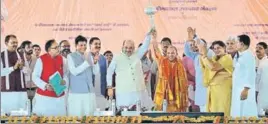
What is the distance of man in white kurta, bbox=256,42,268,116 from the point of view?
754 cm

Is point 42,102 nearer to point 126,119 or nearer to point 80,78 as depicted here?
point 80,78

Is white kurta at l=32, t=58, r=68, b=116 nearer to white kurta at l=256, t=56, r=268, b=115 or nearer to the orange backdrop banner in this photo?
the orange backdrop banner

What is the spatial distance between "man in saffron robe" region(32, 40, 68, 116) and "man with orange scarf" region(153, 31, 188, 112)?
1.13 meters

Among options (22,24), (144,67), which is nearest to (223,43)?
(144,67)

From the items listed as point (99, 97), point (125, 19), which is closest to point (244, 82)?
point (125, 19)

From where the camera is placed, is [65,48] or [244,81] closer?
[244,81]

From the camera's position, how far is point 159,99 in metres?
7.60

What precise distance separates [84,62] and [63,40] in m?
0.36

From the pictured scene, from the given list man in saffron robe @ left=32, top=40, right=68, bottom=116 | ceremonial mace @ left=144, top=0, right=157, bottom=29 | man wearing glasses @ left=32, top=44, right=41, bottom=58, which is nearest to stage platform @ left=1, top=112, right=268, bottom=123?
man in saffron robe @ left=32, top=40, right=68, bottom=116

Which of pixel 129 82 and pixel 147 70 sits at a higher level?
pixel 147 70

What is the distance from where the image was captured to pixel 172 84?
7.63 metres

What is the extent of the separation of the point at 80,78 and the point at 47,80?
0.39 m

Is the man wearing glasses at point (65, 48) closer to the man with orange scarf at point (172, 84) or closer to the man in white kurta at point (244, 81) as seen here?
the man with orange scarf at point (172, 84)

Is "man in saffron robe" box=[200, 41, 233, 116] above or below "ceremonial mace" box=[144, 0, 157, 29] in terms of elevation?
below
